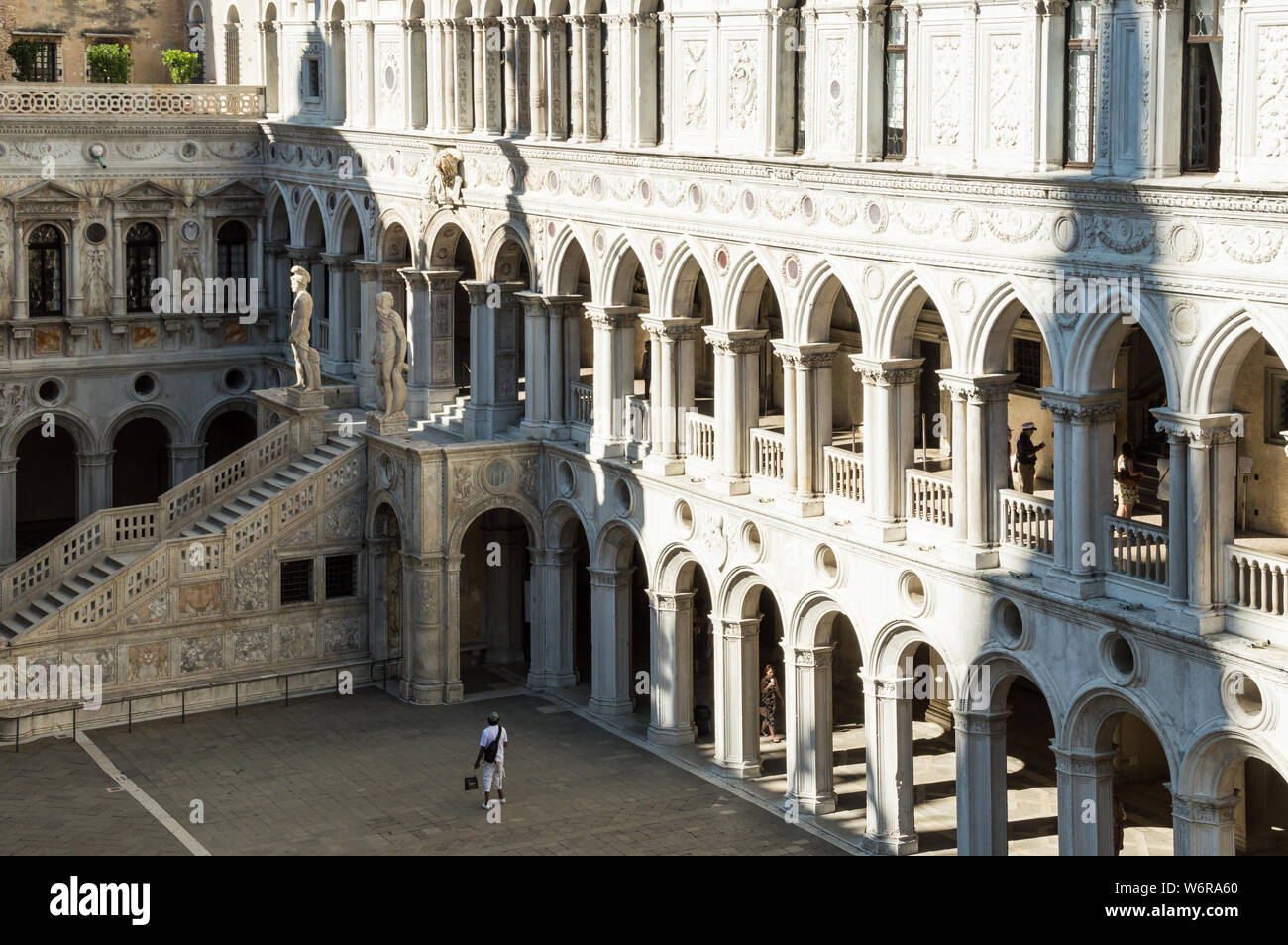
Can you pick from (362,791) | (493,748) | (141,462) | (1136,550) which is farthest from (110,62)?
(1136,550)

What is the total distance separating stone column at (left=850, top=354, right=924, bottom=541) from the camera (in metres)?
31.3

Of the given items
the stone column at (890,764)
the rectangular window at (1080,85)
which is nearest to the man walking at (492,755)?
the stone column at (890,764)

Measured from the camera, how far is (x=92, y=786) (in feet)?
116

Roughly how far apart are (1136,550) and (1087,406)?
1.85m

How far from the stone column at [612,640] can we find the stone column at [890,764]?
7563 mm

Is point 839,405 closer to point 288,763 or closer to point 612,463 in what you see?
point 612,463

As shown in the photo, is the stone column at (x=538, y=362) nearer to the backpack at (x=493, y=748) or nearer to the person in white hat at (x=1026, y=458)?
the backpack at (x=493, y=748)

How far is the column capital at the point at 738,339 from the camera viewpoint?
113 ft

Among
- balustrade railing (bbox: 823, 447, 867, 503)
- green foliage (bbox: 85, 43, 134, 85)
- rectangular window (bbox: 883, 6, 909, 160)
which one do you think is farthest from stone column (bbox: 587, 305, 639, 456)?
green foliage (bbox: 85, 43, 134, 85)

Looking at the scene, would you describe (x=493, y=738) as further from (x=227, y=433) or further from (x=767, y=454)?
(x=227, y=433)

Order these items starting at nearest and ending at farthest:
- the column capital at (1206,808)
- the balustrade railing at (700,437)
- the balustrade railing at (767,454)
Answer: the column capital at (1206,808) → the balustrade railing at (767,454) → the balustrade railing at (700,437)

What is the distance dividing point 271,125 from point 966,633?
81.2ft

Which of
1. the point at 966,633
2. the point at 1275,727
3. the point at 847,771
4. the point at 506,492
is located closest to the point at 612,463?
the point at 506,492

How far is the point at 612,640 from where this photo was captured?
3844cm
